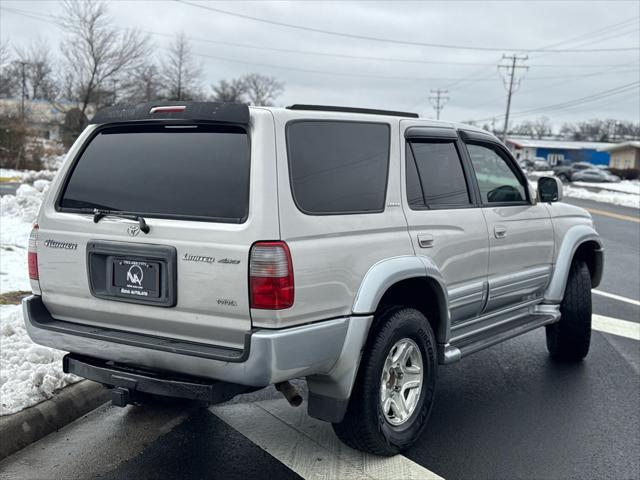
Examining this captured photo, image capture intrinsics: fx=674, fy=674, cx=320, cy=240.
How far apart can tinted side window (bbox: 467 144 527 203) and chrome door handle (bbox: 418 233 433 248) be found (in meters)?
0.99

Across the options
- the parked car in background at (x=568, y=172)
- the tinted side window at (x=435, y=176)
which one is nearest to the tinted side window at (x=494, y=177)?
the tinted side window at (x=435, y=176)

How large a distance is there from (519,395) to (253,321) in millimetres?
2910

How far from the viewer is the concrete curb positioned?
399 centimetres

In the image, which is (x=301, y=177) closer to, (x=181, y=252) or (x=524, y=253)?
(x=181, y=252)

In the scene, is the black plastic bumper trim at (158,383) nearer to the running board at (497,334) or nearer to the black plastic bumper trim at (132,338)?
the black plastic bumper trim at (132,338)

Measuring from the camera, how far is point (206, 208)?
3.48m

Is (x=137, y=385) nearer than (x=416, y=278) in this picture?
Yes

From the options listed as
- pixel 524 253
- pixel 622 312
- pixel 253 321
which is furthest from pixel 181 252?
pixel 622 312

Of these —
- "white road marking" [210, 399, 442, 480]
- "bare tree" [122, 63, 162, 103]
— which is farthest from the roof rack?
"bare tree" [122, 63, 162, 103]

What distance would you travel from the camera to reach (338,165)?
382cm

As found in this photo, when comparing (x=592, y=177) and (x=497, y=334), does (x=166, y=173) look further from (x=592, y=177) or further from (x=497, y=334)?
(x=592, y=177)

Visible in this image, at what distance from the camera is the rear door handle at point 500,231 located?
4980mm

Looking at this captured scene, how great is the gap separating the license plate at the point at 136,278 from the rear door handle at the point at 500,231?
2606 mm

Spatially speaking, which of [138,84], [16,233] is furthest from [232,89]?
[16,233]
